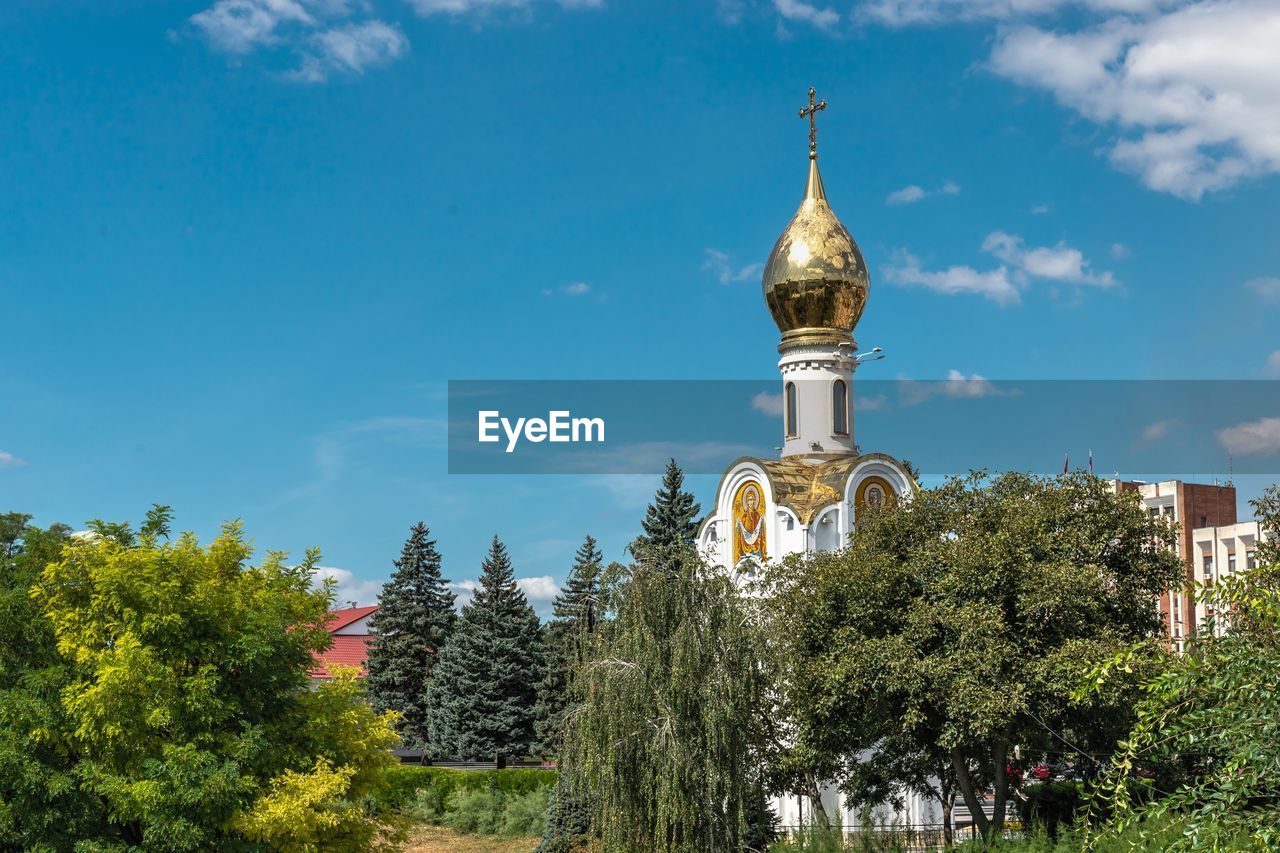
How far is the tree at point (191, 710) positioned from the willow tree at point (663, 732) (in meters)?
3.54

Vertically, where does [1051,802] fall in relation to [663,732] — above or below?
below

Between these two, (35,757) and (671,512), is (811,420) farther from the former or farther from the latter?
(35,757)

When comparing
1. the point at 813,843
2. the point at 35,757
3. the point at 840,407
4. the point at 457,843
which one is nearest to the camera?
the point at 813,843

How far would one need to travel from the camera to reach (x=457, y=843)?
3300 cm

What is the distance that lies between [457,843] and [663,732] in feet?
52.0

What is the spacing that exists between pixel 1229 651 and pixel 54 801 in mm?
17573

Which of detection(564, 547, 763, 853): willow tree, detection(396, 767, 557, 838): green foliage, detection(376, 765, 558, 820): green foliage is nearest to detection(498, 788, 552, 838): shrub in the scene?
detection(396, 767, 557, 838): green foliage

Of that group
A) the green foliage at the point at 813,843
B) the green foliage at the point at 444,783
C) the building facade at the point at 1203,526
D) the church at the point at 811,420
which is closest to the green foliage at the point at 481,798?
the green foliage at the point at 444,783

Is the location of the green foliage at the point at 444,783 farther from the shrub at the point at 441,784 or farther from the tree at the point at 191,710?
the tree at the point at 191,710

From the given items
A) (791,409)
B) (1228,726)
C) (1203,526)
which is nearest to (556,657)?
(791,409)

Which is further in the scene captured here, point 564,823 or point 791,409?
point 791,409

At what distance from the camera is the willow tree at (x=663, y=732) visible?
63.2 ft

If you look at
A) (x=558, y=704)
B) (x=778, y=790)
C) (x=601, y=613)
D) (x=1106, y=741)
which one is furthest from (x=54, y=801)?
(x=558, y=704)

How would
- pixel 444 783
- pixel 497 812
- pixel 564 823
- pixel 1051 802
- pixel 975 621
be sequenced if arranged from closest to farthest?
pixel 975 621 → pixel 1051 802 → pixel 564 823 → pixel 497 812 → pixel 444 783
